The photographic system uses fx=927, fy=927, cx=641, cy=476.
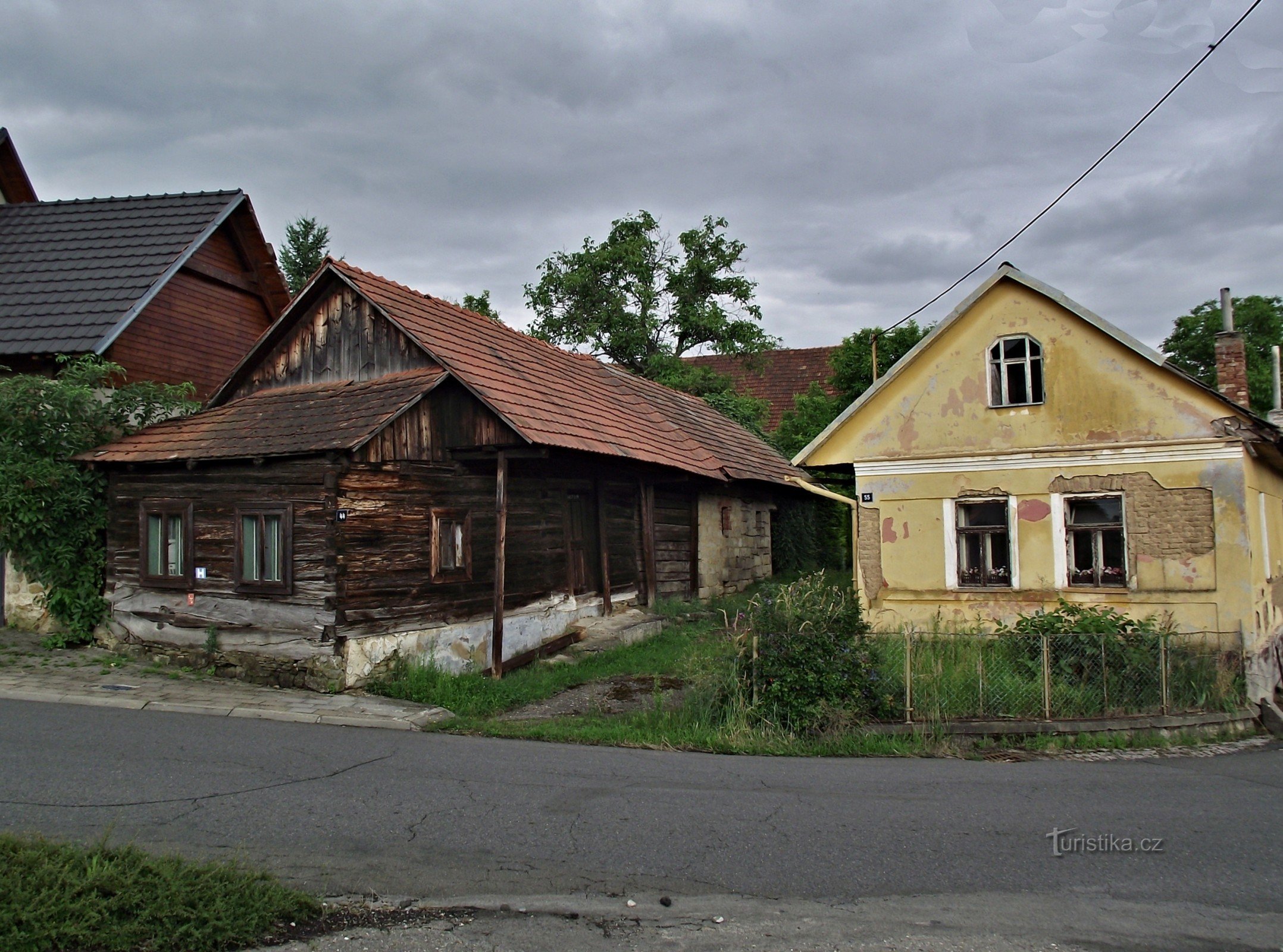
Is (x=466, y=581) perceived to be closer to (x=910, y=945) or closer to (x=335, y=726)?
(x=335, y=726)

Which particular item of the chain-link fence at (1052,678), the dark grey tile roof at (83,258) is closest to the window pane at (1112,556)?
the chain-link fence at (1052,678)

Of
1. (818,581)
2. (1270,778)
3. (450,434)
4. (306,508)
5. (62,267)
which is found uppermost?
(62,267)

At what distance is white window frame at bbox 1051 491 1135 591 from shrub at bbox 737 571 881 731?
13.3ft

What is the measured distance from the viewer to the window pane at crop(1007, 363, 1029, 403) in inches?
525

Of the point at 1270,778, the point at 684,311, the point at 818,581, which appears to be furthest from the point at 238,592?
the point at 684,311

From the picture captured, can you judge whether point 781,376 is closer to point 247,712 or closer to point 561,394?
point 561,394

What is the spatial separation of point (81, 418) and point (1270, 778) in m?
15.5

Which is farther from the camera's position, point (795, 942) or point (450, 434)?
point (450, 434)

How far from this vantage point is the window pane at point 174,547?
12.7 m

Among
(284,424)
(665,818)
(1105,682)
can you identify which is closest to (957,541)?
(1105,682)

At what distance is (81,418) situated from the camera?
13.9 metres

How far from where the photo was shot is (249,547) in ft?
39.3

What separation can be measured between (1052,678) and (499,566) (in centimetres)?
690

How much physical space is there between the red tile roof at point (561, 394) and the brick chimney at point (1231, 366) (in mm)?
8636
